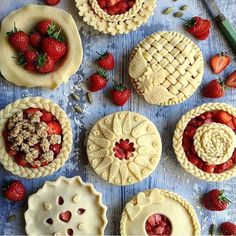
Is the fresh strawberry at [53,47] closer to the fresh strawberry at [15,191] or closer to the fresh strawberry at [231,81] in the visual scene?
the fresh strawberry at [15,191]

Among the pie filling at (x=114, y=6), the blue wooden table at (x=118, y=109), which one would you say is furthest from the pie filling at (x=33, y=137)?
the pie filling at (x=114, y=6)

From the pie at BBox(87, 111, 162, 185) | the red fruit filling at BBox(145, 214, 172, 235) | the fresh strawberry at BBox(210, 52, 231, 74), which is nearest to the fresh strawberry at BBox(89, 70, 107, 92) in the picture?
the pie at BBox(87, 111, 162, 185)

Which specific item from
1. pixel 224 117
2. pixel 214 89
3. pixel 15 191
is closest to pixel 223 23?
pixel 214 89

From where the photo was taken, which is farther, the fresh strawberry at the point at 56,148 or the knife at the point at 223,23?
the knife at the point at 223,23

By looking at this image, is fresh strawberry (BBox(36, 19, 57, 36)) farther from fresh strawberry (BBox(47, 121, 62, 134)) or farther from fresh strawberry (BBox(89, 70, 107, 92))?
fresh strawberry (BBox(47, 121, 62, 134))

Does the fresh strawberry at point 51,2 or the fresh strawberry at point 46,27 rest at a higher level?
the fresh strawberry at point 51,2

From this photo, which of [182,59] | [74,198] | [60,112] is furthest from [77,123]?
[182,59]
